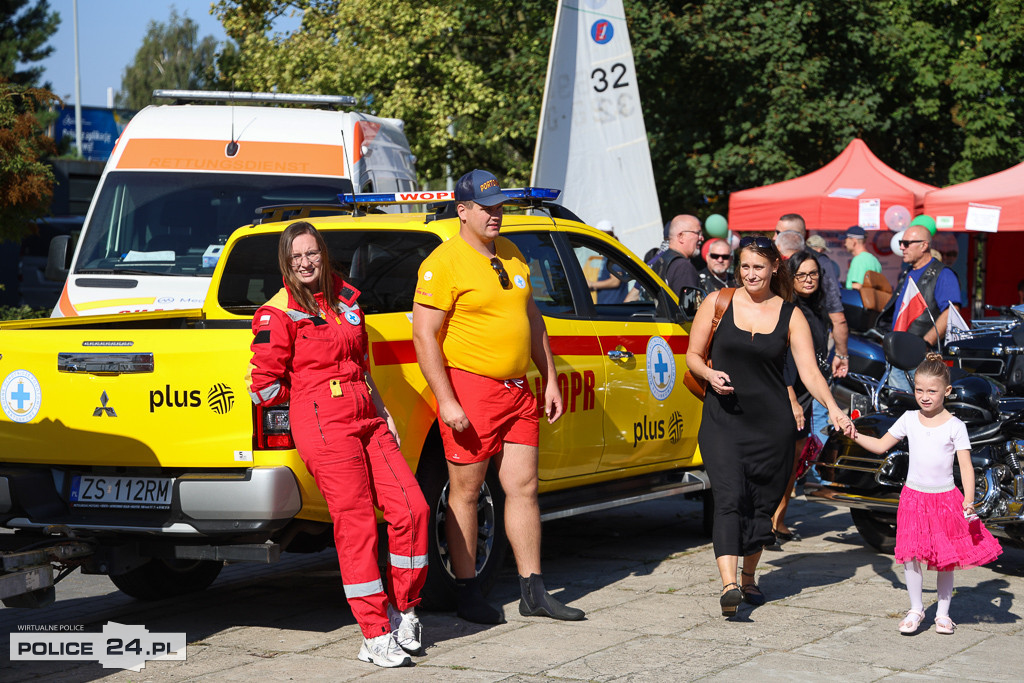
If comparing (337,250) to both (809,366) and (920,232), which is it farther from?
(920,232)

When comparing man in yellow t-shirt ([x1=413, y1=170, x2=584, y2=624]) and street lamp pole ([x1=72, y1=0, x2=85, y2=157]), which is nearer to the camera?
man in yellow t-shirt ([x1=413, y1=170, x2=584, y2=624])

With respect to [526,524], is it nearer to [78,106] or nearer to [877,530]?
[877,530]

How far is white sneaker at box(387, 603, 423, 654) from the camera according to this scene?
17.9 feet

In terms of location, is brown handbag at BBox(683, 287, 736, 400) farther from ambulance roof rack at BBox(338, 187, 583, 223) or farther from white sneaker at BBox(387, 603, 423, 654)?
white sneaker at BBox(387, 603, 423, 654)

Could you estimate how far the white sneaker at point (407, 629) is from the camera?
5445 millimetres

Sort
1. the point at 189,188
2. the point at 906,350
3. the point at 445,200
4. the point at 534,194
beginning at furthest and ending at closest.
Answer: the point at 189,188, the point at 906,350, the point at 445,200, the point at 534,194

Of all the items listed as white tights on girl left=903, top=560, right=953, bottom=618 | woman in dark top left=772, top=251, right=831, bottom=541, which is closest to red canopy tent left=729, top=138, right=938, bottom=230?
woman in dark top left=772, top=251, right=831, bottom=541

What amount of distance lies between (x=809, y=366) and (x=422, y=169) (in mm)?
22806

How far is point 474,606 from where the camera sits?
6.07 metres

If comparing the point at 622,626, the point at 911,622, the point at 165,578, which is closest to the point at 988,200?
the point at 911,622

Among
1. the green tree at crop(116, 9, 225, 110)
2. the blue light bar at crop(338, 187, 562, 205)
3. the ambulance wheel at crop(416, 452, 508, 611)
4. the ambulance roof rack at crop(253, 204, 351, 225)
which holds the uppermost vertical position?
the green tree at crop(116, 9, 225, 110)

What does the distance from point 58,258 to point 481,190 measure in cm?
500

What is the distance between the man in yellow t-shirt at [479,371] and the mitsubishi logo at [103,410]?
1302 mm

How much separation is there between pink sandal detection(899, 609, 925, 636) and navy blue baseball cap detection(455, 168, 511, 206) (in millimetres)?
2591
